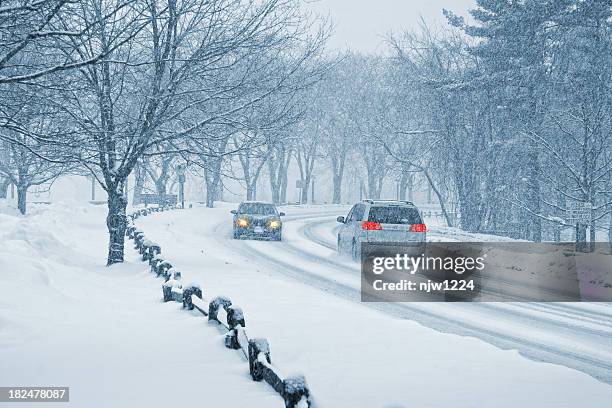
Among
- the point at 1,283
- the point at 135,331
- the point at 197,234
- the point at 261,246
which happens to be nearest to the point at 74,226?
the point at 197,234

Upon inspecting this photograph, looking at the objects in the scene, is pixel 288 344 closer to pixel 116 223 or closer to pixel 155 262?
pixel 155 262

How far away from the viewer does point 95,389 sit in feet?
17.7

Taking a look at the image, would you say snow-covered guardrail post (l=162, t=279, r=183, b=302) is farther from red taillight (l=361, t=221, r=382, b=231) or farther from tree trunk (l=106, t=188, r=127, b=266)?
red taillight (l=361, t=221, r=382, b=231)

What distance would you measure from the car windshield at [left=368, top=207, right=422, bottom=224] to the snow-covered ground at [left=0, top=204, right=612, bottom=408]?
2.91 m

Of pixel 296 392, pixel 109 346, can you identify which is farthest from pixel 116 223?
pixel 296 392

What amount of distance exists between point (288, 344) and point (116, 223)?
28.2 ft

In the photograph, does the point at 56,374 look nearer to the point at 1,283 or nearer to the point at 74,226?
the point at 1,283

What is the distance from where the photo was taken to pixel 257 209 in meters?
27.1

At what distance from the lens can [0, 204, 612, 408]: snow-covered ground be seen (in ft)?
18.3

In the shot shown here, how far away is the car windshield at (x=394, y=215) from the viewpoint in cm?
1642

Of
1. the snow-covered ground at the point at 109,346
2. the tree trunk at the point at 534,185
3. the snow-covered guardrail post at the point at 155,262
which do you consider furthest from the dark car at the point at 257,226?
the snow-covered ground at the point at 109,346

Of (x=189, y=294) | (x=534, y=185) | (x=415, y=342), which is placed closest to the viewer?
(x=415, y=342)

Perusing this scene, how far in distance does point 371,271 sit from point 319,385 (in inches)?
416

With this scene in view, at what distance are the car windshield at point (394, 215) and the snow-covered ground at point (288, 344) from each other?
9.55 feet
